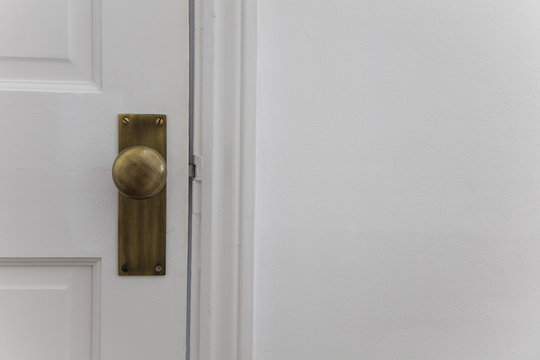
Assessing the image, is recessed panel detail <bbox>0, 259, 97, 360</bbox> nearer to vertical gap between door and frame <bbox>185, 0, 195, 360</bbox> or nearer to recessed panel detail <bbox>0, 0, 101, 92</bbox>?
vertical gap between door and frame <bbox>185, 0, 195, 360</bbox>

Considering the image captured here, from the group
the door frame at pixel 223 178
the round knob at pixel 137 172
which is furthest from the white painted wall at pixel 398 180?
the round knob at pixel 137 172

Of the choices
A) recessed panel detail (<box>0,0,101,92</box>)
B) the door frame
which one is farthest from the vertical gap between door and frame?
recessed panel detail (<box>0,0,101,92</box>)

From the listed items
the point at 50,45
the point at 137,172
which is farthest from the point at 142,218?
the point at 50,45

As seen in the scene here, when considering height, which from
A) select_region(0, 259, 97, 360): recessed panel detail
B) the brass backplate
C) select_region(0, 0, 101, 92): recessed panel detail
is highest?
select_region(0, 0, 101, 92): recessed panel detail

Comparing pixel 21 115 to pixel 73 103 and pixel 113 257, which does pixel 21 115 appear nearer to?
pixel 73 103

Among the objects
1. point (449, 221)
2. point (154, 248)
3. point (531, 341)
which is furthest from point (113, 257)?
point (531, 341)

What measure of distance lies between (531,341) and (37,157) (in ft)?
2.26

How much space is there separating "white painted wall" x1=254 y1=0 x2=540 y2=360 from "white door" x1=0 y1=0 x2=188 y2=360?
0.11 m

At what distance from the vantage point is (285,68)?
55 cm

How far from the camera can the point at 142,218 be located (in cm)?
53

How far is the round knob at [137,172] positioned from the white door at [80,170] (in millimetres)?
41

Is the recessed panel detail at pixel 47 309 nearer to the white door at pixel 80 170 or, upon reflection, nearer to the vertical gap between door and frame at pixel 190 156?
the white door at pixel 80 170

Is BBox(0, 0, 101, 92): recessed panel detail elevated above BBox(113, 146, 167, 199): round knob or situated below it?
above

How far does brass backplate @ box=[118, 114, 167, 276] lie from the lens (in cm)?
52
